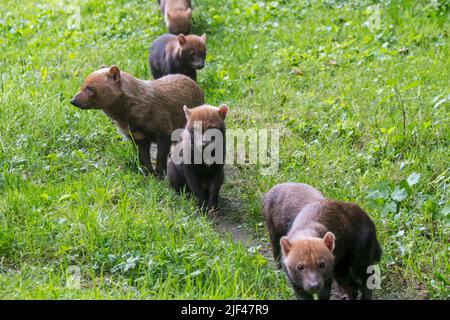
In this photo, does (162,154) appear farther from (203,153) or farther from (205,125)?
(205,125)

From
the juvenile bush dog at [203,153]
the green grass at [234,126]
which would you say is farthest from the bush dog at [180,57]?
the juvenile bush dog at [203,153]

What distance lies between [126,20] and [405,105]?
5.72 m

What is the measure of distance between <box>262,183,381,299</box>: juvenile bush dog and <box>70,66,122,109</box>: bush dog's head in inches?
90.2

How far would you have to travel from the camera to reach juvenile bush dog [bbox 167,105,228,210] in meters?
6.63

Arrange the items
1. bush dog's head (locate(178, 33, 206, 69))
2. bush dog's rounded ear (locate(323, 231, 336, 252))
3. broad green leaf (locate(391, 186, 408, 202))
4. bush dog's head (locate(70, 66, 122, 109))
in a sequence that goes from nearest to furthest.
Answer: bush dog's rounded ear (locate(323, 231, 336, 252))
broad green leaf (locate(391, 186, 408, 202))
bush dog's head (locate(70, 66, 122, 109))
bush dog's head (locate(178, 33, 206, 69))

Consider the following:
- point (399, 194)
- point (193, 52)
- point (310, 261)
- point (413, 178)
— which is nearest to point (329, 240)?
point (310, 261)

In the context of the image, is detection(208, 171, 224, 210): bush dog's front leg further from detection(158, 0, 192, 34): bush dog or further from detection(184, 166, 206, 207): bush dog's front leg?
detection(158, 0, 192, 34): bush dog

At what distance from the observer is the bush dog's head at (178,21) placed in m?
11.3

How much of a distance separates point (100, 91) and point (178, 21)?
433 cm

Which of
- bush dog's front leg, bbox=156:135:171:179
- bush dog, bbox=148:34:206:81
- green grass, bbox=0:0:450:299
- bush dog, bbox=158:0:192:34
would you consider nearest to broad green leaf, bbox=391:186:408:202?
green grass, bbox=0:0:450:299

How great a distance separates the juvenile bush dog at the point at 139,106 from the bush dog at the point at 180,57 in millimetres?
1775

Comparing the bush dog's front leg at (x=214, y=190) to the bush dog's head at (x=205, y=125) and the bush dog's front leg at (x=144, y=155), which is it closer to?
the bush dog's head at (x=205, y=125)

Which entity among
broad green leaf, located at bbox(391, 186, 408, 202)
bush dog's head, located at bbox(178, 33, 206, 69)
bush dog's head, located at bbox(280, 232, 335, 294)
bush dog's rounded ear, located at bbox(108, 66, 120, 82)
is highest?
bush dog's rounded ear, located at bbox(108, 66, 120, 82)
